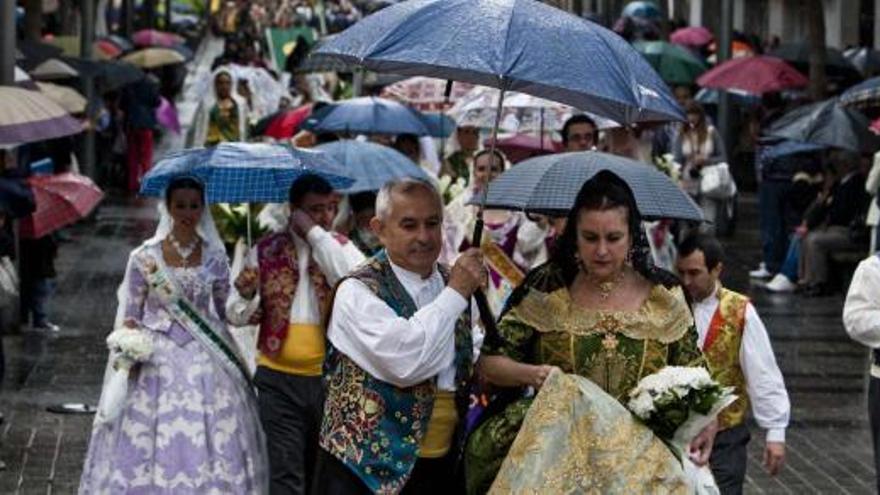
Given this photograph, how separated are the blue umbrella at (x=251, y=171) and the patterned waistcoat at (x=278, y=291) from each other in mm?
386

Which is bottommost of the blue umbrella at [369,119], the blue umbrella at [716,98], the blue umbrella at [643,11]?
the blue umbrella at [716,98]

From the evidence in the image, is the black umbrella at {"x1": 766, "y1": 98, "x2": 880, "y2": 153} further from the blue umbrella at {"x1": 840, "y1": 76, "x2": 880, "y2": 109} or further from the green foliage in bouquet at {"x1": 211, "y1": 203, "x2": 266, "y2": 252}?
the green foliage in bouquet at {"x1": 211, "y1": 203, "x2": 266, "y2": 252}

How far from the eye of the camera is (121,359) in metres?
9.55

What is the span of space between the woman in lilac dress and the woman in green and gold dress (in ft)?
9.38

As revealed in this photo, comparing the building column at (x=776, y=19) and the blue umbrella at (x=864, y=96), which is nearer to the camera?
the blue umbrella at (x=864, y=96)

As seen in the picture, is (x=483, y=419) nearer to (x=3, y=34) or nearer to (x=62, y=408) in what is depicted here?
(x=62, y=408)

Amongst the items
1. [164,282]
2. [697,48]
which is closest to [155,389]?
[164,282]

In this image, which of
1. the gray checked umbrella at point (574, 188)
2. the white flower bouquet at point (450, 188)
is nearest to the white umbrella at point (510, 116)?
the white flower bouquet at point (450, 188)

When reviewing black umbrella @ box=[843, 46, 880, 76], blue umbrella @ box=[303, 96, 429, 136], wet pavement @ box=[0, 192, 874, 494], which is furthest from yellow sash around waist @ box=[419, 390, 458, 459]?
black umbrella @ box=[843, 46, 880, 76]

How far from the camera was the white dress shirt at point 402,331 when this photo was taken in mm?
6953

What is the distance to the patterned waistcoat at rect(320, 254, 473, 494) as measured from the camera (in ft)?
23.4

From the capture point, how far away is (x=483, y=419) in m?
7.08

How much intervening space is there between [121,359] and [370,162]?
3.22 metres

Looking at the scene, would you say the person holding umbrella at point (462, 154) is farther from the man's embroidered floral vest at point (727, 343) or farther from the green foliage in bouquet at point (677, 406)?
the green foliage in bouquet at point (677, 406)
